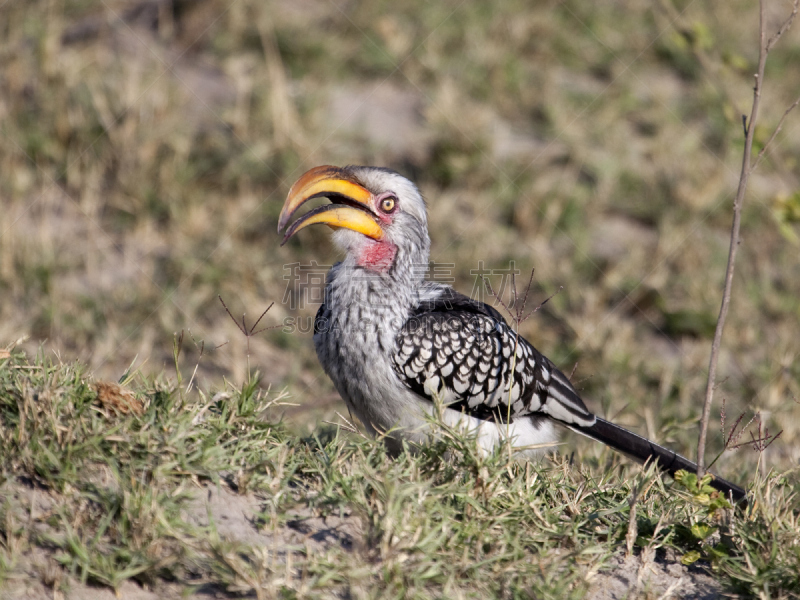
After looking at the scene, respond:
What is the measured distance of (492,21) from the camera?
743 cm

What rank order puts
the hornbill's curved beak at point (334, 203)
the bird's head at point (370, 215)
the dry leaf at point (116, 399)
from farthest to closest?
the bird's head at point (370, 215)
the hornbill's curved beak at point (334, 203)
the dry leaf at point (116, 399)

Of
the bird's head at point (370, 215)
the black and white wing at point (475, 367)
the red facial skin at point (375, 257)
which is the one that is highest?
the bird's head at point (370, 215)

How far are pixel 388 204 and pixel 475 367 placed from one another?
81cm

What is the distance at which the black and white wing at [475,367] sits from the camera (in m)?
3.22

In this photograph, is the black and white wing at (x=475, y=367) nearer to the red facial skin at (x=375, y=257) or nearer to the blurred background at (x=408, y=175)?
the red facial skin at (x=375, y=257)

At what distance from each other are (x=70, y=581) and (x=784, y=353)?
442 centimetres

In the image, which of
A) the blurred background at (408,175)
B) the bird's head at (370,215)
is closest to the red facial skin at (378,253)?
the bird's head at (370,215)

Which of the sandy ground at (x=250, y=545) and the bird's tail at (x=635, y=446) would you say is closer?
the sandy ground at (x=250, y=545)

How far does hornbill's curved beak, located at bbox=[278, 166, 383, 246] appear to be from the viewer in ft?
10.4

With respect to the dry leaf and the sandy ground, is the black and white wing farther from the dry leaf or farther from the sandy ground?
the dry leaf

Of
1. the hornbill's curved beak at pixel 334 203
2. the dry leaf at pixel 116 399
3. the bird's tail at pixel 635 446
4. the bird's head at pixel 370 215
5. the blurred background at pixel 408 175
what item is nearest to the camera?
the dry leaf at pixel 116 399

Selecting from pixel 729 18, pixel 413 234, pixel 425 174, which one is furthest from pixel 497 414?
pixel 729 18

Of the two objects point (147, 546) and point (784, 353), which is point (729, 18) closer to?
point (784, 353)

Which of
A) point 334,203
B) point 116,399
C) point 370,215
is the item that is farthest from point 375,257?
point 116,399
